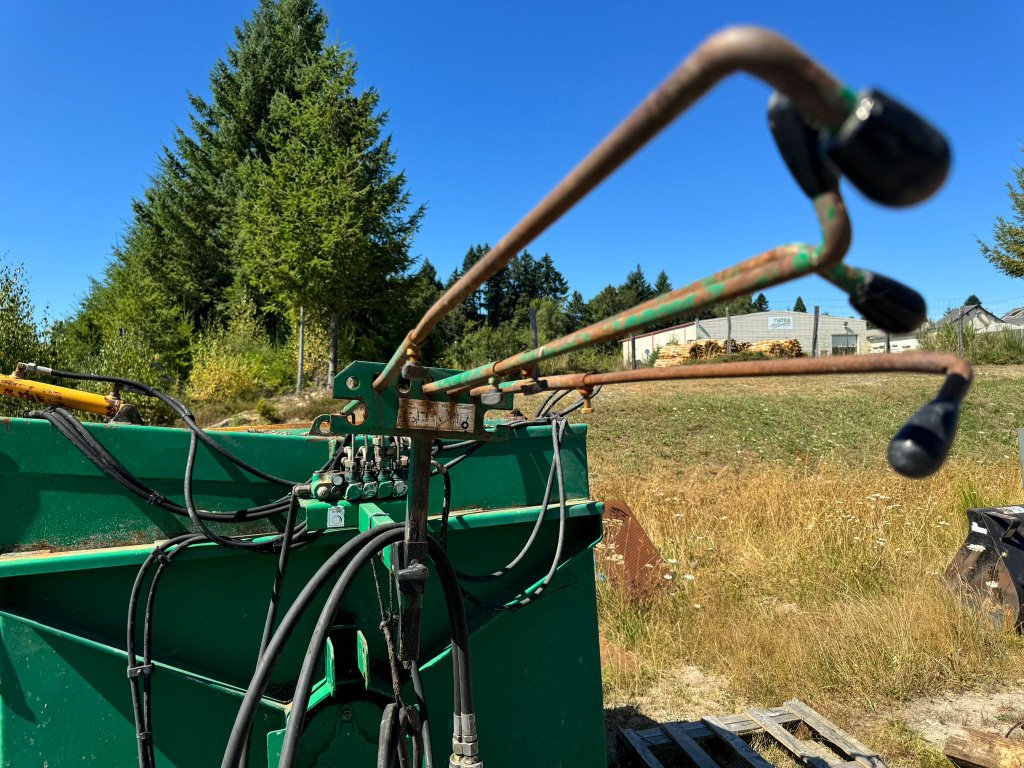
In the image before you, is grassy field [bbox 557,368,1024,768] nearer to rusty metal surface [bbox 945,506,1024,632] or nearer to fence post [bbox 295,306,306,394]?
rusty metal surface [bbox 945,506,1024,632]

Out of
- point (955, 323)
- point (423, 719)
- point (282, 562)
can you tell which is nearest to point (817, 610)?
point (423, 719)

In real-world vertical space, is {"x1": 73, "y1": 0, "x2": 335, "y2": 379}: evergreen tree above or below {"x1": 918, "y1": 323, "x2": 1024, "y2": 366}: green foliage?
above

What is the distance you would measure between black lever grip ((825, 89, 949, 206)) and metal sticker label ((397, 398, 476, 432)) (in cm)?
94

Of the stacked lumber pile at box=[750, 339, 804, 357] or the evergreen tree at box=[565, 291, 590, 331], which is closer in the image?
the stacked lumber pile at box=[750, 339, 804, 357]

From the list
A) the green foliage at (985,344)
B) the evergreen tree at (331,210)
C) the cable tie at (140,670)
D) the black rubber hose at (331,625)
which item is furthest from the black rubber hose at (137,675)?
the green foliage at (985,344)

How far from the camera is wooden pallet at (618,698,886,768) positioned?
2.82 metres

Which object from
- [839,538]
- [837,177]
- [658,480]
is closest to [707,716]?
[839,538]

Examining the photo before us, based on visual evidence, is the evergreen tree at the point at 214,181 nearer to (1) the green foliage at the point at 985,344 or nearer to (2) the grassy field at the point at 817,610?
(2) the grassy field at the point at 817,610

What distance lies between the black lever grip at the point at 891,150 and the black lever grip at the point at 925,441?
205 mm

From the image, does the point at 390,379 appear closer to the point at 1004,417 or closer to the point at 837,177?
the point at 837,177

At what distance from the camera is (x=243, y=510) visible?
1889 millimetres

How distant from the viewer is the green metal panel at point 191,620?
165 centimetres

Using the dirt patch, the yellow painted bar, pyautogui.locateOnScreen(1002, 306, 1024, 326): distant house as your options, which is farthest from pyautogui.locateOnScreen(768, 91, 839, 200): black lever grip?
pyautogui.locateOnScreen(1002, 306, 1024, 326): distant house

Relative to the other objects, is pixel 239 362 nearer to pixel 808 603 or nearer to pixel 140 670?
pixel 808 603
